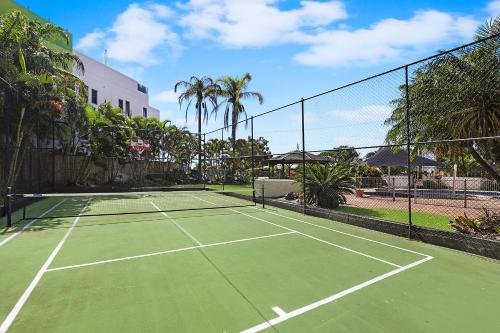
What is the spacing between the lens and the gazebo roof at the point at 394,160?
17.2 m

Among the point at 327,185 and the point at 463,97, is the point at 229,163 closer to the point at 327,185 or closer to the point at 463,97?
the point at 327,185

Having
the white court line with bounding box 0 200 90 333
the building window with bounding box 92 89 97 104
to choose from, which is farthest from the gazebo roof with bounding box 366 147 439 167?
the building window with bounding box 92 89 97 104

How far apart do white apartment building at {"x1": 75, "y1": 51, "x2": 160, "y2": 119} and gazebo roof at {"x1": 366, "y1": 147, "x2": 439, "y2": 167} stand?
23.1m

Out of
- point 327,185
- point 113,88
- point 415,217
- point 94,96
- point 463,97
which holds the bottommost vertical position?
point 415,217

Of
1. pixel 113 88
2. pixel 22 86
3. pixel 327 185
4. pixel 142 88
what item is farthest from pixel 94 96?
pixel 327 185

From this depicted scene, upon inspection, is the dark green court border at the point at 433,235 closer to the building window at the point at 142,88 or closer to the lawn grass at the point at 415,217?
the lawn grass at the point at 415,217

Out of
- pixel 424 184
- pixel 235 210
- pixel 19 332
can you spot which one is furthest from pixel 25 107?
pixel 424 184

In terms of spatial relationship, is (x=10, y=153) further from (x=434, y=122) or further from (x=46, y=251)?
(x=434, y=122)

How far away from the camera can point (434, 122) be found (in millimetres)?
9734

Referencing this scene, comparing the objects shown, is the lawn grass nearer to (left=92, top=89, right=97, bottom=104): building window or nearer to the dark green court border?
the dark green court border

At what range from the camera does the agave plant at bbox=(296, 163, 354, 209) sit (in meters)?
12.1

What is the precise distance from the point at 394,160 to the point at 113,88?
30.5 metres

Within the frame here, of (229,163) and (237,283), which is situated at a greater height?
(229,163)

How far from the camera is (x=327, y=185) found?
12141 millimetres
